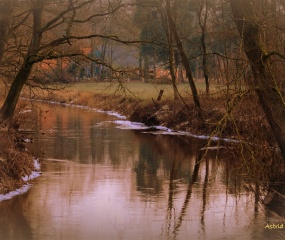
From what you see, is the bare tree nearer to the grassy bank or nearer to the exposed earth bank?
the exposed earth bank

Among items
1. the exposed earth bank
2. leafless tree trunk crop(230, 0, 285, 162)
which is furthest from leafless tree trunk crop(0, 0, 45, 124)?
leafless tree trunk crop(230, 0, 285, 162)

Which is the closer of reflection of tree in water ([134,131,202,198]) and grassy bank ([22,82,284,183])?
grassy bank ([22,82,284,183])

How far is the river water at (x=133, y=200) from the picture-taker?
36.6ft

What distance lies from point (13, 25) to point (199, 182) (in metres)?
8.01

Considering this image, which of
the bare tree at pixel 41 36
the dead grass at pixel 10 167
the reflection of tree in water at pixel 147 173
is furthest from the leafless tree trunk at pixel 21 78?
the reflection of tree in water at pixel 147 173

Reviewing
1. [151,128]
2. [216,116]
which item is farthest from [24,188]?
[151,128]

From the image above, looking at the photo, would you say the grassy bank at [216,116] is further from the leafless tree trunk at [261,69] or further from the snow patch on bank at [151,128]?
the leafless tree trunk at [261,69]

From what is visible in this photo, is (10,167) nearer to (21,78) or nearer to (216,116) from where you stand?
(21,78)

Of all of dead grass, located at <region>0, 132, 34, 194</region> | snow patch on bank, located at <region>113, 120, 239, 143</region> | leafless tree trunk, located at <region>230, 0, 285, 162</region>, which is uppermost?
leafless tree trunk, located at <region>230, 0, 285, 162</region>

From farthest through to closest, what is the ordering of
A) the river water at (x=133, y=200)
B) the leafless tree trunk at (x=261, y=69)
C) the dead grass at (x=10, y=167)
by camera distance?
the dead grass at (x=10, y=167) → the leafless tree trunk at (x=261, y=69) → the river water at (x=133, y=200)

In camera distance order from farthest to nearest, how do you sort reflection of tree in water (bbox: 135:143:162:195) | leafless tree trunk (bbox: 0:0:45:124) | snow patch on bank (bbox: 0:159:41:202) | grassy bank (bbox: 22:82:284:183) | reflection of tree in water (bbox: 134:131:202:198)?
leafless tree trunk (bbox: 0:0:45:124) < reflection of tree in water (bbox: 134:131:202:198) < reflection of tree in water (bbox: 135:143:162:195) < snow patch on bank (bbox: 0:159:41:202) < grassy bank (bbox: 22:82:284:183)

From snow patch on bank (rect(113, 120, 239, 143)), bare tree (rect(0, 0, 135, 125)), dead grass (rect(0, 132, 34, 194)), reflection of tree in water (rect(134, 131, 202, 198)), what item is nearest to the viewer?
dead grass (rect(0, 132, 34, 194))

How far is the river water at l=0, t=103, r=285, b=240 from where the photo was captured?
36.6 ft

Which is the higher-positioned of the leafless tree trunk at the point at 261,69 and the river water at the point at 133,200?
the leafless tree trunk at the point at 261,69
